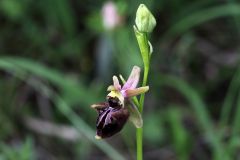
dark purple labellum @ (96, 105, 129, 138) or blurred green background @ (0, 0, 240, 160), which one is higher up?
blurred green background @ (0, 0, 240, 160)

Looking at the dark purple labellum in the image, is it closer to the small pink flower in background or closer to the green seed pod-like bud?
the green seed pod-like bud

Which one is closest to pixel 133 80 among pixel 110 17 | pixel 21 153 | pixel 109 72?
pixel 21 153

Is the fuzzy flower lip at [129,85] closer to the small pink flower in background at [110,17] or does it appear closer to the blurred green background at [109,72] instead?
the blurred green background at [109,72]

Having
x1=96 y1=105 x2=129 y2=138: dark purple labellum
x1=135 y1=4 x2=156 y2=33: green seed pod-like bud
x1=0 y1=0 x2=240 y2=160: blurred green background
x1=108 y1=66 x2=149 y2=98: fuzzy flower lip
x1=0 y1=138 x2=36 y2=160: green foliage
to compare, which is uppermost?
x1=0 y1=0 x2=240 y2=160: blurred green background

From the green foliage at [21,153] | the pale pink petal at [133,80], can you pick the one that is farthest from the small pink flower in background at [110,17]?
the pale pink petal at [133,80]

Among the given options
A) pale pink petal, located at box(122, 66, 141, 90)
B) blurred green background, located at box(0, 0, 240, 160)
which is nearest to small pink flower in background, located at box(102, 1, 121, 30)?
blurred green background, located at box(0, 0, 240, 160)

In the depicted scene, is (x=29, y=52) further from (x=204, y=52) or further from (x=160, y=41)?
(x=204, y=52)
